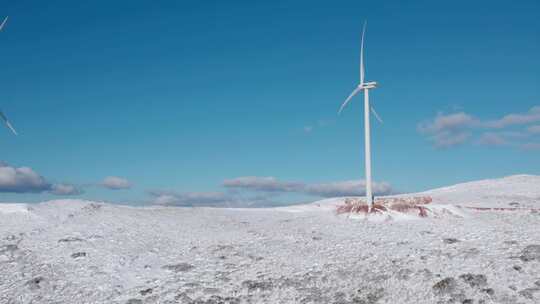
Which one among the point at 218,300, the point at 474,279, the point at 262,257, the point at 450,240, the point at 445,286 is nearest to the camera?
the point at 445,286

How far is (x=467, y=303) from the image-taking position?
17.4 m

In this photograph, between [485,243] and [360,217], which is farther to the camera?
[360,217]

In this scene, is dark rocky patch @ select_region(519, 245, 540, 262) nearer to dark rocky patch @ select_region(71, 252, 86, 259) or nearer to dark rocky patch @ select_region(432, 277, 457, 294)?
dark rocky patch @ select_region(432, 277, 457, 294)

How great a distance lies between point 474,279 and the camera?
18.8 metres

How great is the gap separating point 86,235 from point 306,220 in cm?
1294

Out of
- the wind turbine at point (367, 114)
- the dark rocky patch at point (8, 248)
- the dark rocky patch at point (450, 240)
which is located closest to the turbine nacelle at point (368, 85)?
the wind turbine at point (367, 114)

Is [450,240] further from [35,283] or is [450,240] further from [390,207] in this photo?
[35,283]

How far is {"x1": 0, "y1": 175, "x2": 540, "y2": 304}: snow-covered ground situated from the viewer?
19125 mm

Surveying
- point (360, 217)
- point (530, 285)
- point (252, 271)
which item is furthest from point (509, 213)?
point (252, 271)

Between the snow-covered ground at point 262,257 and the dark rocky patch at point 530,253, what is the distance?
40mm

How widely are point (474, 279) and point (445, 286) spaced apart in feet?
3.68

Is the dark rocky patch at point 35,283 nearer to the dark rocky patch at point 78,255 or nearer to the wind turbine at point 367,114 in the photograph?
the dark rocky patch at point 78,255

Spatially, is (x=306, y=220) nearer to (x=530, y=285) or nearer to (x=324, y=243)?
(x=324, y=243)

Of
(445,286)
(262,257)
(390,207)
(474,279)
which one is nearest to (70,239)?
(262,257)
